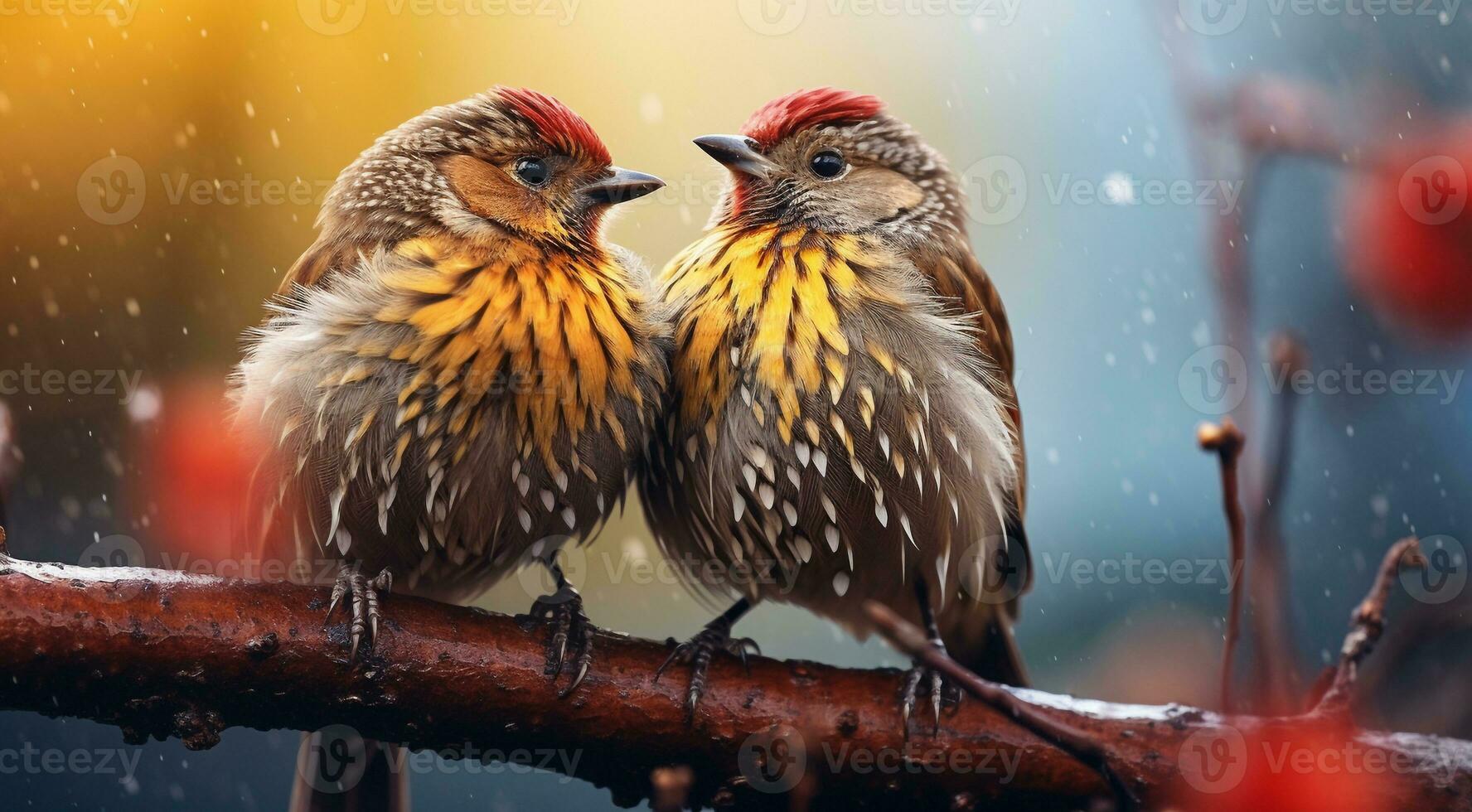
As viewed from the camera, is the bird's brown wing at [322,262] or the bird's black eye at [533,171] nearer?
the bird's brown wing at [322,262]

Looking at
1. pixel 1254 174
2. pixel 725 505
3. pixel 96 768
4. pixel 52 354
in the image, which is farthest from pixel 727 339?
pixel 96 768

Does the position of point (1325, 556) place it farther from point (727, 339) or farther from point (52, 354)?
point (52, 354)

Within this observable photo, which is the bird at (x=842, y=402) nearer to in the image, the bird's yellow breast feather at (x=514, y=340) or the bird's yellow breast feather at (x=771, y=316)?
the bird's yellow breast feather at (x=771, y=316)

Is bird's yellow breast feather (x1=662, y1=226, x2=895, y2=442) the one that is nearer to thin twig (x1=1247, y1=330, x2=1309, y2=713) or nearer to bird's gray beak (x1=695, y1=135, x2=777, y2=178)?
bird's gray beak (x1=695, y1=135, x2=777, y2=178)

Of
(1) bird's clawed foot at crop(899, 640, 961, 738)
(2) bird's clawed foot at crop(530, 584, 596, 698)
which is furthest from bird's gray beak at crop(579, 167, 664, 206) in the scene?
(1) bird's clawed foot at crop(899, 640, 961, 738)

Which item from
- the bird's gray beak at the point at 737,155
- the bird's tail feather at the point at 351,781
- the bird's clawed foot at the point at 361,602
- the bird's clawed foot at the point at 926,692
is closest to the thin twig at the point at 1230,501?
the bird's clawed foot at the point at 926,692

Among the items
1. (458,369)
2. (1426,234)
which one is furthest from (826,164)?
(1426,234)

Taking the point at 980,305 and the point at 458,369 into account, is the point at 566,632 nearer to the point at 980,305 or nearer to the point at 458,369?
the point at 458,369
